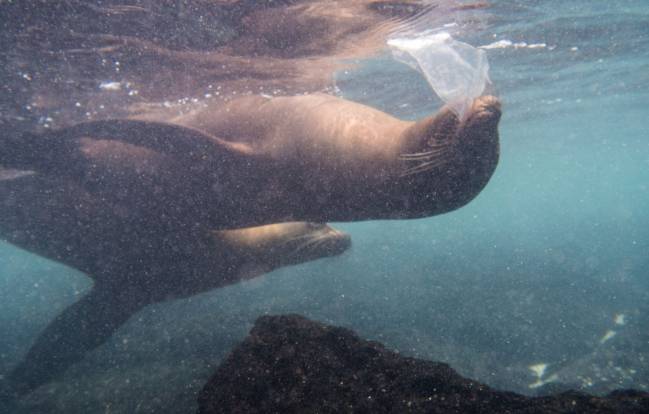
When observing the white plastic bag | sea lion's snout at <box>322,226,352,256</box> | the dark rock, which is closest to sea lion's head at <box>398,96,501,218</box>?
the white plastic bag

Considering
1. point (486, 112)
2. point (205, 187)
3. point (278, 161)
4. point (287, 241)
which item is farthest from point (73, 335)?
point (486, 112)

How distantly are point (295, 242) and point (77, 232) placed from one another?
3.93m

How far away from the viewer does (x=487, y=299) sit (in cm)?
1806

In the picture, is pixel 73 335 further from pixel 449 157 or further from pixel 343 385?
pixel 449 157

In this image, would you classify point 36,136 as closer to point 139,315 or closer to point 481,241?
point 139,315

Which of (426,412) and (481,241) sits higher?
(426,412)

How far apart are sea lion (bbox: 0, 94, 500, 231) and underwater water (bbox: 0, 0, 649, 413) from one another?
641 millimetres

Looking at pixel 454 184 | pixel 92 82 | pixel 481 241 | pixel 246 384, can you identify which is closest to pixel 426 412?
pixel 246 384

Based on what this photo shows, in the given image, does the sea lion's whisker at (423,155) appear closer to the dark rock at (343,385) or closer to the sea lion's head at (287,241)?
the dark rock at (343,385)

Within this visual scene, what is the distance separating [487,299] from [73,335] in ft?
54.7

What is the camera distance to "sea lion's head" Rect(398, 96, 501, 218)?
2525mm

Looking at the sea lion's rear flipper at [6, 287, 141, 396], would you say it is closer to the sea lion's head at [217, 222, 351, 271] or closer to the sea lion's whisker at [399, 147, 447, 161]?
the sea lion's head at [217, 222, 351, 271]

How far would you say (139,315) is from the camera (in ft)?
54.9

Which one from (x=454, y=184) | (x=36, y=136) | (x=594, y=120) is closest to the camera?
(x=454, y=184)
